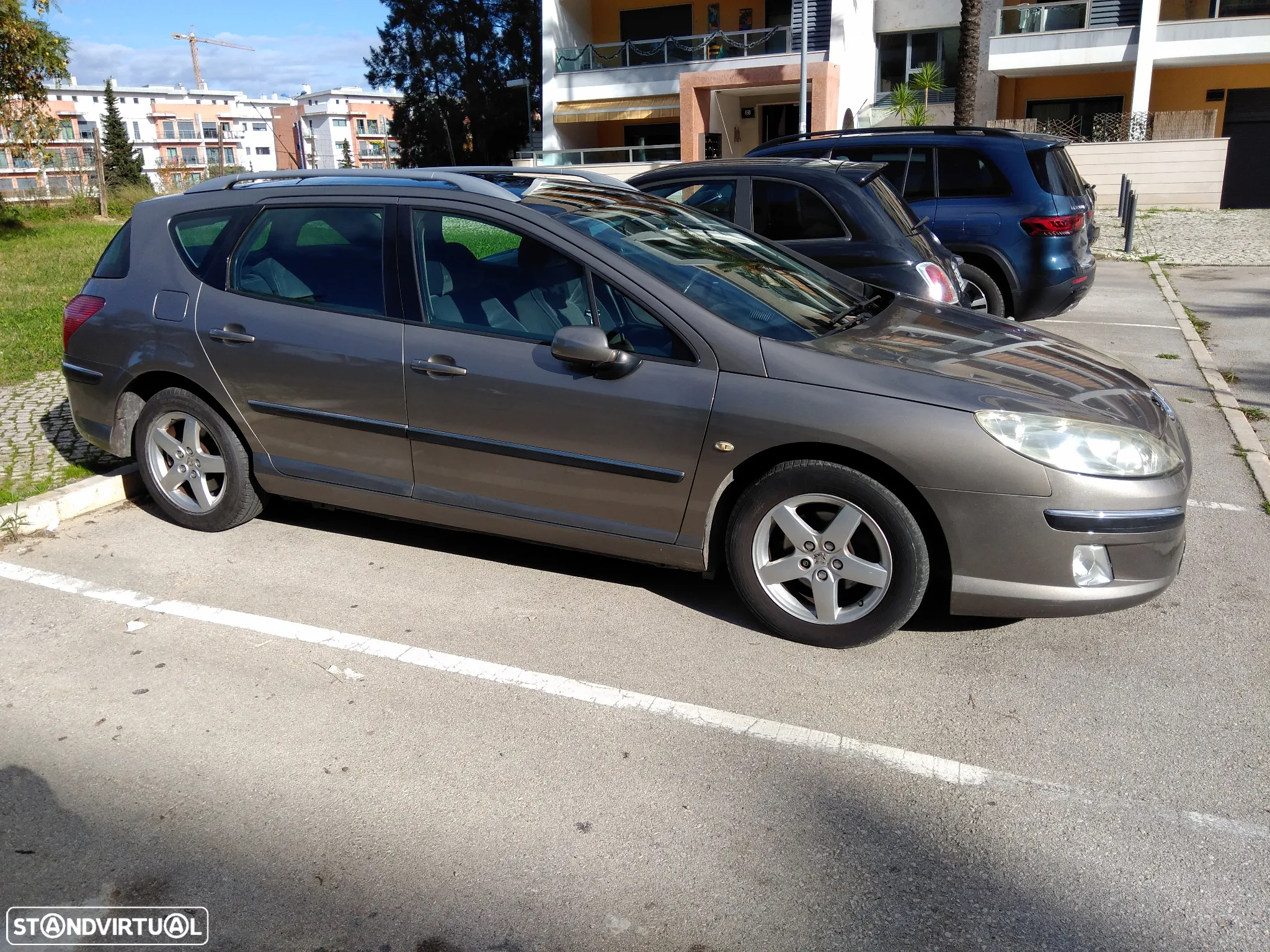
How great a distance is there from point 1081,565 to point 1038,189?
6398 millimetres

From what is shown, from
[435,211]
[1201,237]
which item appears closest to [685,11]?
[1201,237]

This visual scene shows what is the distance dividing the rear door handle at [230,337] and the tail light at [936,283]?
4508 mm

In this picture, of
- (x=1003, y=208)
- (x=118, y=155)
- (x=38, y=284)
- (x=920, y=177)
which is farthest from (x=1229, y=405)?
(x=118, y=155)

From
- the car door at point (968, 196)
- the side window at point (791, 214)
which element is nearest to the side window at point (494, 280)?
the side window at point (791, 214)

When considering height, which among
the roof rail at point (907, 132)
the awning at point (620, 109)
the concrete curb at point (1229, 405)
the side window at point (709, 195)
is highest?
the awning at point (620, 109)

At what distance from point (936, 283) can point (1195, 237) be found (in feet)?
47.0

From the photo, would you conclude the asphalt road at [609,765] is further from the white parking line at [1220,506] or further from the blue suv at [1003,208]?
the blue suv at [1003,208]

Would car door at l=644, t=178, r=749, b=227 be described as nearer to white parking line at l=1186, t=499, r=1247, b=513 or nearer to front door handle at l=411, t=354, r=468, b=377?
white parking line at l=1186, t=499, r=1247, b=513

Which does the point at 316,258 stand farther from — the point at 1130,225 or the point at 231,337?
the point at 1130,225

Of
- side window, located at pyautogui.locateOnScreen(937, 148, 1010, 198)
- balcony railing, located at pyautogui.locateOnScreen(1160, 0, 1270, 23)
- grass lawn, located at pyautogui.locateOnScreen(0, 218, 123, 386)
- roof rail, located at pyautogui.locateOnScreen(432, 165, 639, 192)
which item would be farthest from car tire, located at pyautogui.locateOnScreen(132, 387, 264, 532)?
balcony railing, located at pyautogui.locateOnScreen(1160, 0, 1270, 23)

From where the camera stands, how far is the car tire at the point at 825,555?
375cm

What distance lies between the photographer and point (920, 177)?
9648 mm

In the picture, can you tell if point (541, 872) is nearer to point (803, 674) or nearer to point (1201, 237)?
point (803, 674)

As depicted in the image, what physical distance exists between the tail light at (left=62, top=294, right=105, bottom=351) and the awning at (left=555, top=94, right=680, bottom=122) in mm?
28138
